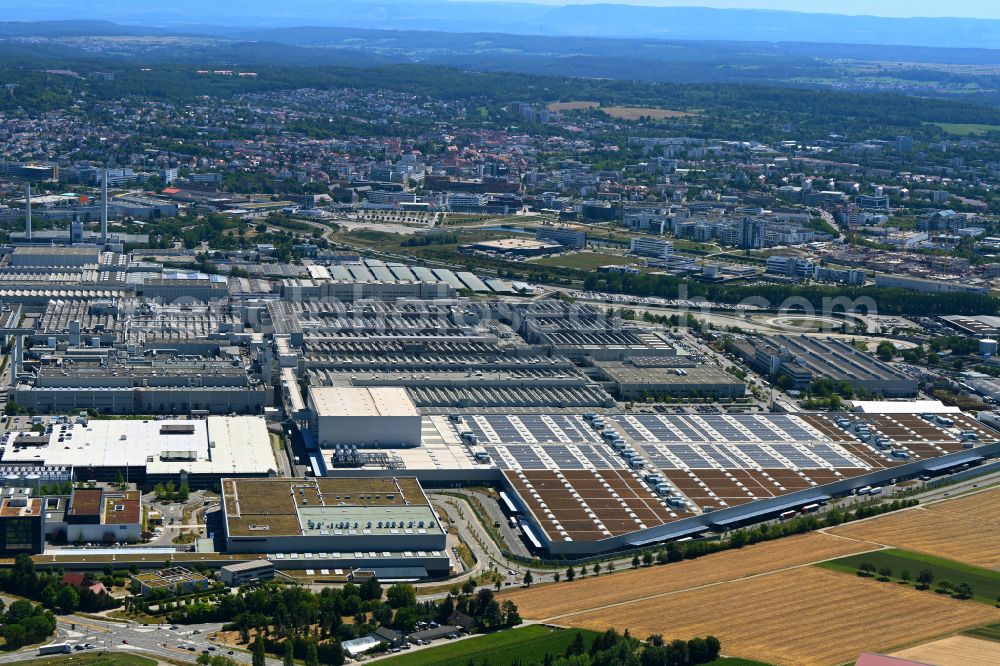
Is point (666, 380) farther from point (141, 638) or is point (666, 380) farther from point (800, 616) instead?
point (141, 638)

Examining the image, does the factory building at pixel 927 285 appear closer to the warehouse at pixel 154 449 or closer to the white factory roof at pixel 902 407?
the white factory roof at pixel 902 407

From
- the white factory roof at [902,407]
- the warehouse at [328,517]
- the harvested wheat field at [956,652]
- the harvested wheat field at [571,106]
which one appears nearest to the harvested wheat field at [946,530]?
the harvested wheat field at [956,652]

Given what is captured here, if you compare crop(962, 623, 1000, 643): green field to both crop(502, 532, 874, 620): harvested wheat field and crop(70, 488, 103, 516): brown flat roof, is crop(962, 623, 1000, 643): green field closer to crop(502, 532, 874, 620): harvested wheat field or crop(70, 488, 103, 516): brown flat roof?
crop(502, 532, 874, 620): harvested wheat field

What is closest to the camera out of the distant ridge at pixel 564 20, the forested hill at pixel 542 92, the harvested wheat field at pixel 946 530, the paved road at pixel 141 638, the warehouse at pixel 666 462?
the paved road at pixel 141 638

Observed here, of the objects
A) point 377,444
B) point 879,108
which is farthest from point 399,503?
point 879,108

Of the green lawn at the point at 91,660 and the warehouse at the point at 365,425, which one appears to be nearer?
the green lawn at the point at 91,660

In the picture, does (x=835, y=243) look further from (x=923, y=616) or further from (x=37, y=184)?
(x=923, y=616)
